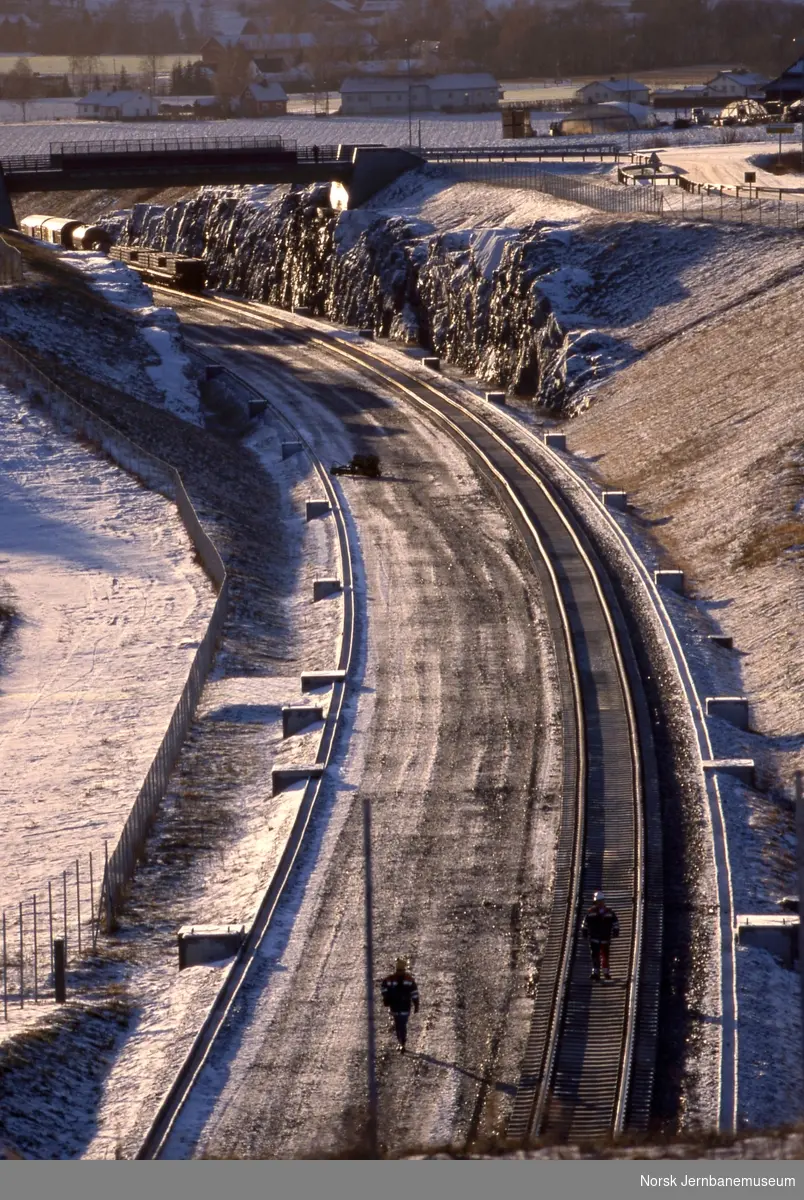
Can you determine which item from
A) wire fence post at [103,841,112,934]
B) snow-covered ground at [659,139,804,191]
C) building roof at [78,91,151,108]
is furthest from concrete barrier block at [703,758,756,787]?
building roof at [78,91,151,108]

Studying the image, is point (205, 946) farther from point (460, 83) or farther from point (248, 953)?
point (460, 83)

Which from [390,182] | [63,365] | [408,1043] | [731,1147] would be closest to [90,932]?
[408,1043]

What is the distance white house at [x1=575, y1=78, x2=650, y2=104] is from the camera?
12700cm

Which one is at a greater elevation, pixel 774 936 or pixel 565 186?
pixel 565 186

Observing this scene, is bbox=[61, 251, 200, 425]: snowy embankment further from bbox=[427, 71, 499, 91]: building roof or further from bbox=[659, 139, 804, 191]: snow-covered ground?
bbox=[427, 71, 499, 91]: building roof

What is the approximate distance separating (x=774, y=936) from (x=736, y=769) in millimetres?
5330

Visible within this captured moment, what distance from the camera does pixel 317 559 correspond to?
126 ft

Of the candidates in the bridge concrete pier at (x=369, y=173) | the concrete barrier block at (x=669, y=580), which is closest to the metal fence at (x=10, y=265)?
the bridge concrete pier at (x=369, y=173)

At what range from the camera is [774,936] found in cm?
2028

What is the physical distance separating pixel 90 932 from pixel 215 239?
65.8 meters

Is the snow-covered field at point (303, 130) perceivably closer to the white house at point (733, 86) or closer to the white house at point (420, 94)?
the white house at point (420, 94)

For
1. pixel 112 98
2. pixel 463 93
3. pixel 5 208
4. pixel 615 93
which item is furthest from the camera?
pixel 112 98

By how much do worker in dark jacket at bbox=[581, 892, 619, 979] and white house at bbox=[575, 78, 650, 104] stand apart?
11340 cm

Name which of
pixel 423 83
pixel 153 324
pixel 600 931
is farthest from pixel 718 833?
pixel 423 83
